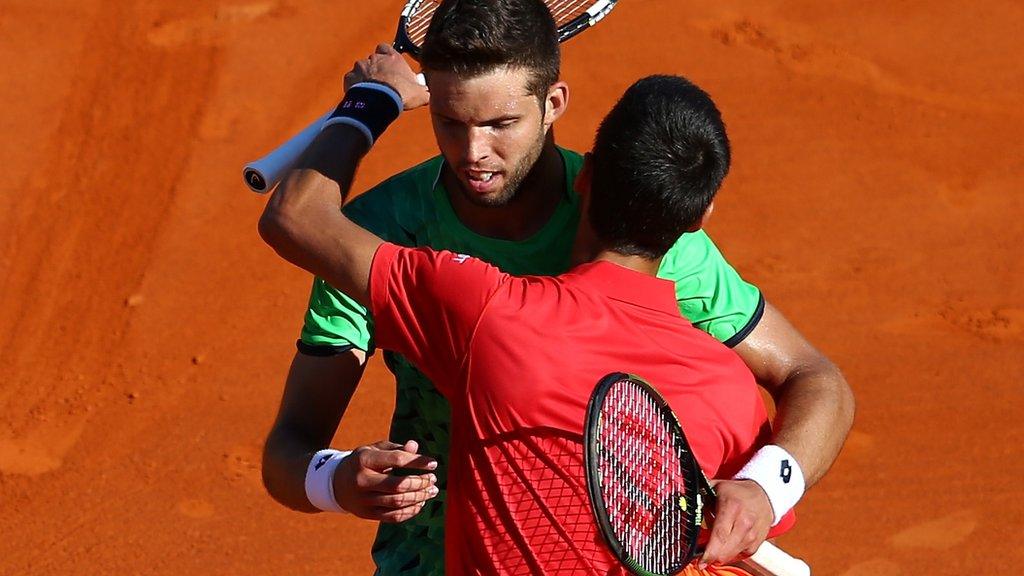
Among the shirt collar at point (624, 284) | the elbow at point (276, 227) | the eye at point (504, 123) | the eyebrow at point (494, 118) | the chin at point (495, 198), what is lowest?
the shirt collar at point (624, 284)

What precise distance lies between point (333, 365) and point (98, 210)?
521 cm

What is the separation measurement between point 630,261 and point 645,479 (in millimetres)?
533

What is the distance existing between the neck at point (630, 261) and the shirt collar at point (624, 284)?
1cm

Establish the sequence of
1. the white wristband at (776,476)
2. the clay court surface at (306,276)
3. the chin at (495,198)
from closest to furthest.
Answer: the white wristband at (776,476), the chin at (495,198), the clay court surface at (306,276)

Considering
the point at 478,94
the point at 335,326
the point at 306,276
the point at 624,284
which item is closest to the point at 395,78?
the point at 478,94

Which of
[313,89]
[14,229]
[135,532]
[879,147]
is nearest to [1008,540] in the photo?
[879,147]

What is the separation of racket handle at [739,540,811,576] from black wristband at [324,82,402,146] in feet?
4.82

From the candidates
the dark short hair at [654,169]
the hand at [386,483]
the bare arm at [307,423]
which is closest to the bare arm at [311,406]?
the bare arm at [307,423]

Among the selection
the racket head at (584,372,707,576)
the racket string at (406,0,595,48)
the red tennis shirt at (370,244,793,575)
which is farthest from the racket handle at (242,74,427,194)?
the racket head at (584,372,707,576)

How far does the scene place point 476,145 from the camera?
10.8ft

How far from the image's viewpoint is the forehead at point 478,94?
10.8ft

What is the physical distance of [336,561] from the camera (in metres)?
6.33

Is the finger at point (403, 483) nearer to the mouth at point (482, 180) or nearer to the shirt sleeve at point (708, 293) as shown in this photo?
the mouth at point (482, 180)

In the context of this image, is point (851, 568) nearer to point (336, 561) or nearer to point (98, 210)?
point (336, 561)
